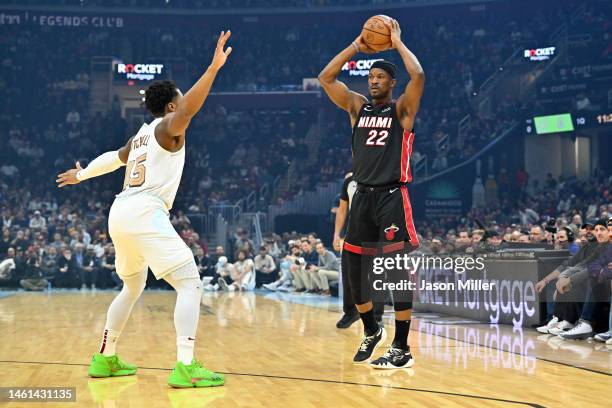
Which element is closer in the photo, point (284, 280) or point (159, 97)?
point (159, 97)

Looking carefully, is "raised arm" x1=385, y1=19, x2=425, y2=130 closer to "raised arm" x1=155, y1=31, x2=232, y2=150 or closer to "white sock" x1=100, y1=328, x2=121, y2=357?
"raised arm" x1=155, y1=31, x2=232, y2=150

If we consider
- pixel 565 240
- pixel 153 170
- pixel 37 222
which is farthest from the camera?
pixel 37 222

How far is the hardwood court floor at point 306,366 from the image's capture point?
4828 mm

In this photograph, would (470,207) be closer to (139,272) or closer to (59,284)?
(59,284)

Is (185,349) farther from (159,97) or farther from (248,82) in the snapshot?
(248,82)

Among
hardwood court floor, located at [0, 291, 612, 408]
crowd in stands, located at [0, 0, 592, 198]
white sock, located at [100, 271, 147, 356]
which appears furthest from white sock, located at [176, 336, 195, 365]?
crowd in stands, located at [0, 0, 592, 198]

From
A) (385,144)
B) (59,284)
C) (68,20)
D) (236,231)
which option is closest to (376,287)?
(385,144)

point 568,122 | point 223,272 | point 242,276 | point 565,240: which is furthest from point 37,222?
point 565,240

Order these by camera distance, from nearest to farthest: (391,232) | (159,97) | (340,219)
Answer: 1. (159,97)
2. (391,232)
3. (340,219)

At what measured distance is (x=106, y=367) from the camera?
5738 millimetres

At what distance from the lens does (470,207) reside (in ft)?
87.6

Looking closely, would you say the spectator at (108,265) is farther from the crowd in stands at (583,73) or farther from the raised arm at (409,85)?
the raised arm at (409,85)

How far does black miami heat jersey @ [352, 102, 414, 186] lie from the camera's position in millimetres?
6148

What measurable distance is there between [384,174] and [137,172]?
5.98 feet
